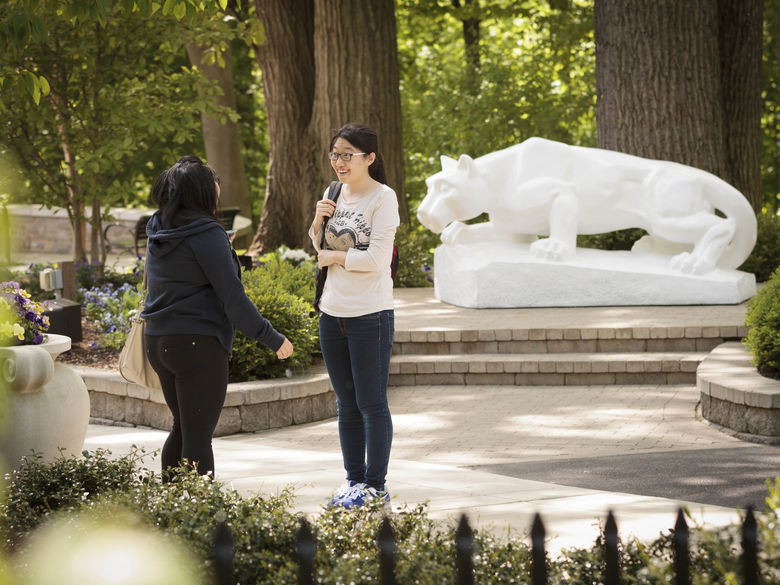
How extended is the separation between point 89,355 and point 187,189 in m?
4.90

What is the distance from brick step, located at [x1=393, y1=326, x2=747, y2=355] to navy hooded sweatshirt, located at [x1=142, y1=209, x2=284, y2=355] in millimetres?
4883

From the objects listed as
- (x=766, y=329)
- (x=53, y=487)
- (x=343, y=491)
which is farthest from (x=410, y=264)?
(x=53, y=487)

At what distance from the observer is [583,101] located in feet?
71.7

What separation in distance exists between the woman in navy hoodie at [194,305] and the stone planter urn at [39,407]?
2.92 feet

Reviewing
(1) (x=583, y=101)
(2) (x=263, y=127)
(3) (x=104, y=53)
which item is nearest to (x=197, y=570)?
(3) (x=104, y=53)

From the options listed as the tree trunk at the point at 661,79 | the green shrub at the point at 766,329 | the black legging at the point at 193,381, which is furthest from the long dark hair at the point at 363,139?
the tree trunk at the point at 661,79

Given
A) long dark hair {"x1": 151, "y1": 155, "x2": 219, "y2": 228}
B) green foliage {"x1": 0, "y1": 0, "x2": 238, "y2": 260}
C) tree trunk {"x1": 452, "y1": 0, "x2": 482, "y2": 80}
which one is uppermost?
tree trunk {"x1": 452, "y1": 0, "x2": 482, "y2": 80}

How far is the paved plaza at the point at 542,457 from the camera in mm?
4824

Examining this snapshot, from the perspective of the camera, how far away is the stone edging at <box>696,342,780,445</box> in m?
6.59

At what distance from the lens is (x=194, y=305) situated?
14.6 feet

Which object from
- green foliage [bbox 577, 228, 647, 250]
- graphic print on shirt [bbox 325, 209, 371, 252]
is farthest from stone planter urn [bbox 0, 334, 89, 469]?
green foliage [bbox 577, 228, 647, 250]

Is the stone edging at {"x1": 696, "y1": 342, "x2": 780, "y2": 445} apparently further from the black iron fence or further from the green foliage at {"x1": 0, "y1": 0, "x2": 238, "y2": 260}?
the green foliage at {"x1": 0, "y1": 0, "x2": 238, "y2": 260}

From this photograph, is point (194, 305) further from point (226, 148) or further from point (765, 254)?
point (226, 148)

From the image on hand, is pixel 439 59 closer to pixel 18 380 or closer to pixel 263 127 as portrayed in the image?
pixel 263 127
